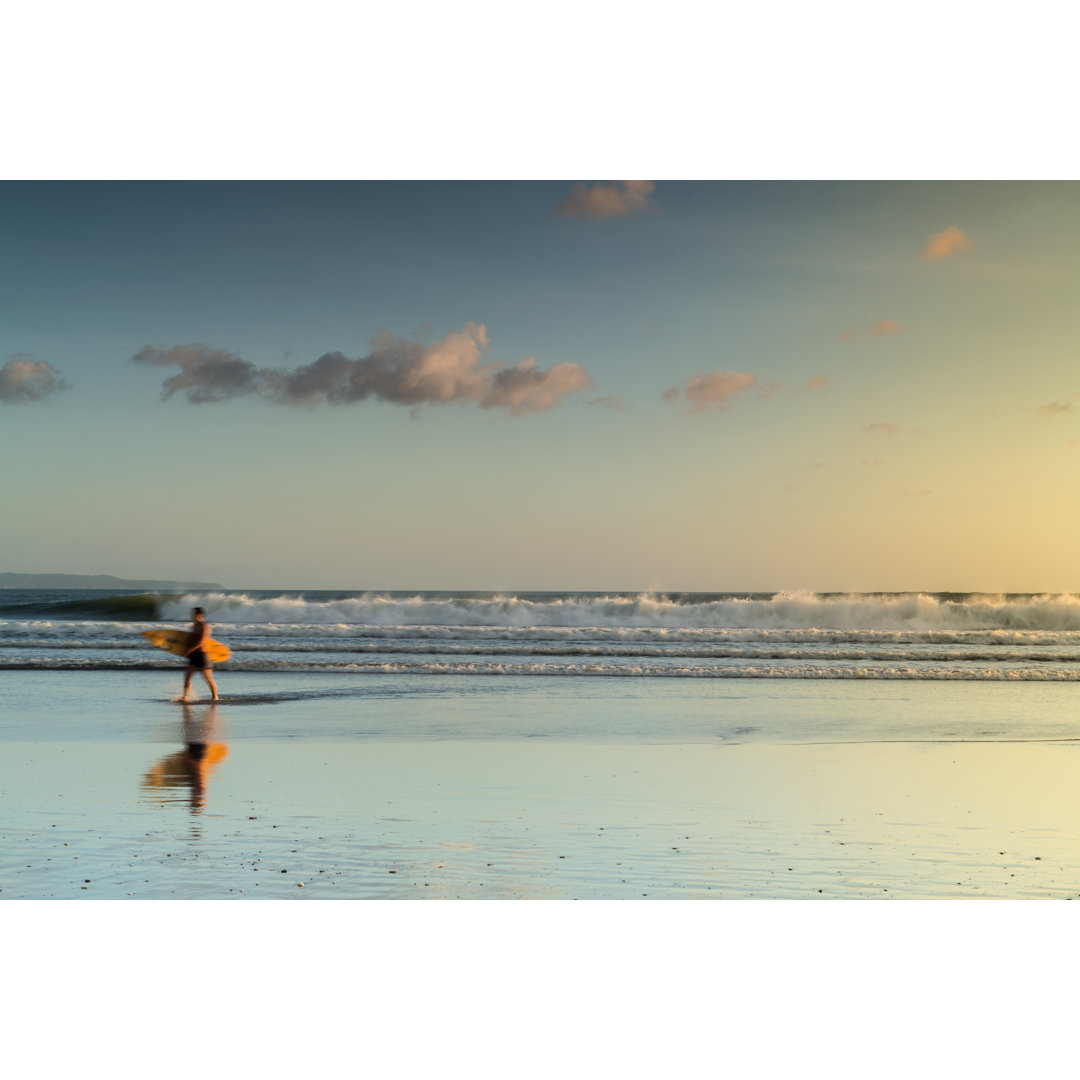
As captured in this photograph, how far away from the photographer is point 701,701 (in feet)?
37.2

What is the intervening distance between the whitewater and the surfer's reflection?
4.95 metres

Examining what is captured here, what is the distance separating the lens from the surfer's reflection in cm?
621

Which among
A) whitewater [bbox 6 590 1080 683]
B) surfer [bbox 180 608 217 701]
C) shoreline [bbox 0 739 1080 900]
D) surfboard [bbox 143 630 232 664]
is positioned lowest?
shoreline [bbox 0 739 1080 900]

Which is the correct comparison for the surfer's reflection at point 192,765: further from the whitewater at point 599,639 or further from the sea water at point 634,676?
the whitewater at point 599,639

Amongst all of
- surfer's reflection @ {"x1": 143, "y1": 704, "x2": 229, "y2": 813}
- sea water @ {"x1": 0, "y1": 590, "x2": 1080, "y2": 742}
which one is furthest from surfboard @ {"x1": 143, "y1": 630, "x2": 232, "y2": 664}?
surfer's reflection @ {"x1": 143, "y1": 704, "x2": 229, "y2": 813}

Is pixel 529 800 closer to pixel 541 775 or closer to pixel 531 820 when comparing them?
pixel 531 820

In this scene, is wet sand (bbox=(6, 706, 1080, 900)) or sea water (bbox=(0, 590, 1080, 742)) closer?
wet sand (bbox=(6, 706, 1080, 900))

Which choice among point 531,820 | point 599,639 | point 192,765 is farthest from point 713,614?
point 531,820

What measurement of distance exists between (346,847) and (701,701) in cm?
731

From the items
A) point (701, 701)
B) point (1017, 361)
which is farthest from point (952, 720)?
point (1017, 361)

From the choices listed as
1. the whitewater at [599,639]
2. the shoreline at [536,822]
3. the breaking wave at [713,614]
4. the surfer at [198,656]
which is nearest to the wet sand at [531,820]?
the shoreline at [536,822]

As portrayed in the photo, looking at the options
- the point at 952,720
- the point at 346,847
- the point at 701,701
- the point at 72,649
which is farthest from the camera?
the point at 72,649

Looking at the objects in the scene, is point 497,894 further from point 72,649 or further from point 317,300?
point 72,649

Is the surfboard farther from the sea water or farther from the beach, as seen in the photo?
the beach
